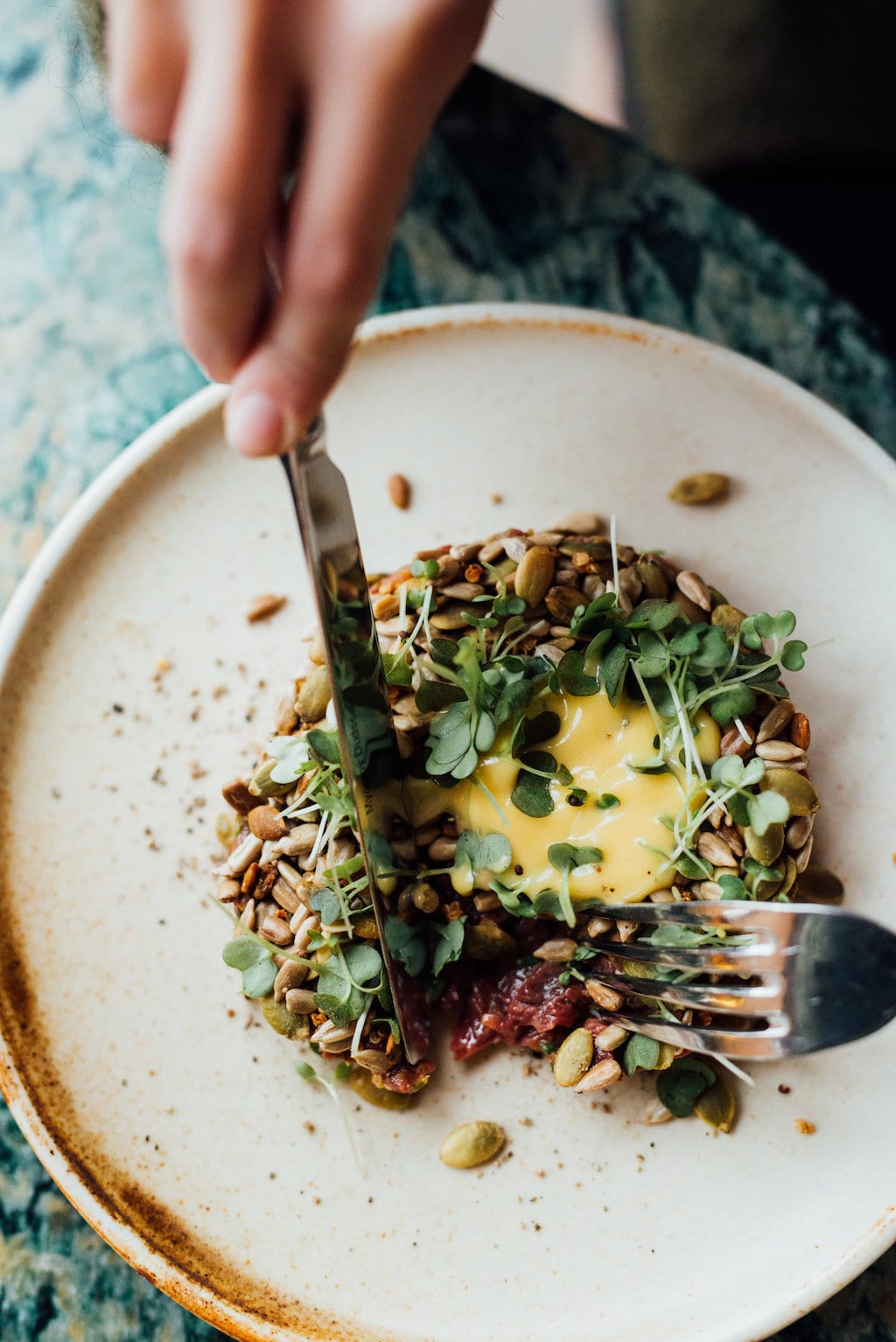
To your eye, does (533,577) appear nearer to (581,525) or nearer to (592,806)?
(581,525)

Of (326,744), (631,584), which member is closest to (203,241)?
(326,744)

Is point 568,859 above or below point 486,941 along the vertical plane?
above

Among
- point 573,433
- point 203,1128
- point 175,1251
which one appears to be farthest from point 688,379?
point 175,1251

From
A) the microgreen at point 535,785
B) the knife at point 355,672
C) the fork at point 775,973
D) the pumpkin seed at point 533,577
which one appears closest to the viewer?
the knife at point 355,672

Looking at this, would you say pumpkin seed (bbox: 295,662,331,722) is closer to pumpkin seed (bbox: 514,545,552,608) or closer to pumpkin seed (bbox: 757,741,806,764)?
pumpkin seed (bbox: 514,545,552,608)

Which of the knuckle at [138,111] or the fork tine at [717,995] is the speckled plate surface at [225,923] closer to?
the fork tine at [717,995]

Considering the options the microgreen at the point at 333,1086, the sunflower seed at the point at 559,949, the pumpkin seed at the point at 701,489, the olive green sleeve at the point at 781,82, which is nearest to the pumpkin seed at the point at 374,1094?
the microgreen at the point at 333,1086
